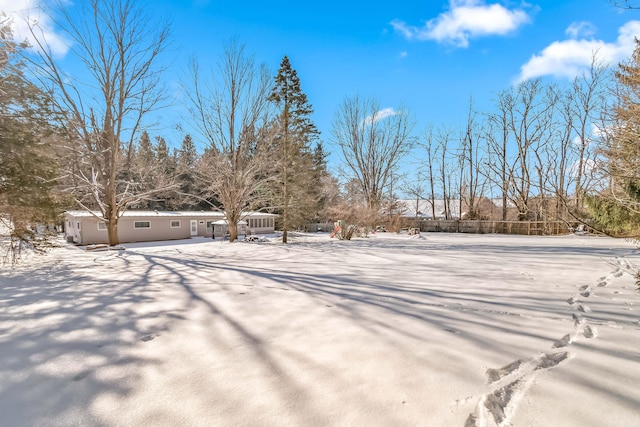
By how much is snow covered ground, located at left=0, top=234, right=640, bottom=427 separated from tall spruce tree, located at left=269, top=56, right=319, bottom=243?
12267 mm

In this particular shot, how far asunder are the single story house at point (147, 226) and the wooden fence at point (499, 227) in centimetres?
1664

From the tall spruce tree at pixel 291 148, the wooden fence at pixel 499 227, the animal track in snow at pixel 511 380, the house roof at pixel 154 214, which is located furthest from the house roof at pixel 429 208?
the animal track in snow at pixel 511 380

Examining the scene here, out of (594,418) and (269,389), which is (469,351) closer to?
(594,418)

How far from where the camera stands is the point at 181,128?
51.2ft

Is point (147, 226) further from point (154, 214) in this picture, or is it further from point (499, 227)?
point (499, 227)

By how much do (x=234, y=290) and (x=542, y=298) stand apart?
4.78 meters

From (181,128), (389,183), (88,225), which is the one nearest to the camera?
(181,128)

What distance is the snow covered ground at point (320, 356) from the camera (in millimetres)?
1719

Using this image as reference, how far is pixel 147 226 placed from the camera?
1944cm

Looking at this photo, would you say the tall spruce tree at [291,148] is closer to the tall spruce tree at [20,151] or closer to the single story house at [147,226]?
the single story house at [147,226]

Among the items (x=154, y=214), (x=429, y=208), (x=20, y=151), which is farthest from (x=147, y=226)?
(x=429, y=208)

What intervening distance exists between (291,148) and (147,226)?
11.2 meters

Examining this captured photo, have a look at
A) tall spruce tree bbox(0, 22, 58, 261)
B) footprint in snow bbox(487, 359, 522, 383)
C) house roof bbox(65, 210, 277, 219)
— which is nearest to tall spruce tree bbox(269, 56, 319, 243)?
house roof bbox(65, 210, 277, 219)

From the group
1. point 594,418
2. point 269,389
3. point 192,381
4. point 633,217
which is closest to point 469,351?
point 594,418
